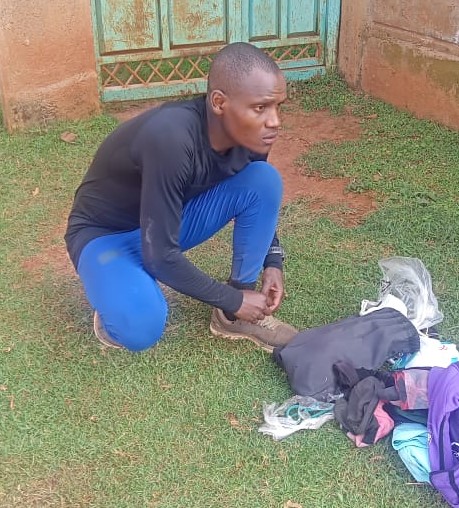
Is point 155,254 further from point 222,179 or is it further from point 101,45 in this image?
point 101,45

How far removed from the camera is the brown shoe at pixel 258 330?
2.94m

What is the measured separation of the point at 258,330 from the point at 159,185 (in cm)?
86

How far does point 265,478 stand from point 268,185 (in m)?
1.08

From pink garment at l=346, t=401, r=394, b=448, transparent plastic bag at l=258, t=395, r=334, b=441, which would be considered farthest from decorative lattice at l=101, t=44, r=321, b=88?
pink garment at l=346, t=401, r=394, b=448

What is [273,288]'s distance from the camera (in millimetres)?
2885

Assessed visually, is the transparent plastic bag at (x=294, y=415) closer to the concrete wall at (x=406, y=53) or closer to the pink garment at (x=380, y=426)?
the pink garment at (x=380, y=426)

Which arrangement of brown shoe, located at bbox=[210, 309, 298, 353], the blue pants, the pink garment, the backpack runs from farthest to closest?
brown shoe, located at bbox=[210, 309, 298, 353] → the blue pants → the pink garment → the backpack

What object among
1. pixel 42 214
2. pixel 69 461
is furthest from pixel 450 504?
pixel 42 214

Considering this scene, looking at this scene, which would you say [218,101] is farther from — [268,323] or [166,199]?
[268,323]

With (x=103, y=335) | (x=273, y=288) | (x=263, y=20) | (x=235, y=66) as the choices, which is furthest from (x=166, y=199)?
(x=263, y=20)

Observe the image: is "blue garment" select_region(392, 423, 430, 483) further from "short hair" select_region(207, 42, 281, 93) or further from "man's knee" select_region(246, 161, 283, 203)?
"short hair" select_region(207, 42, 281, 93)

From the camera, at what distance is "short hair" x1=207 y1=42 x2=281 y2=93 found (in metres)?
2.30

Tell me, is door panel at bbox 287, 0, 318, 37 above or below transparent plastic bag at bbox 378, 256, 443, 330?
above

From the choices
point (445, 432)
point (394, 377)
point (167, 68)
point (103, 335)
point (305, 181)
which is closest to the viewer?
point (445, 432)
